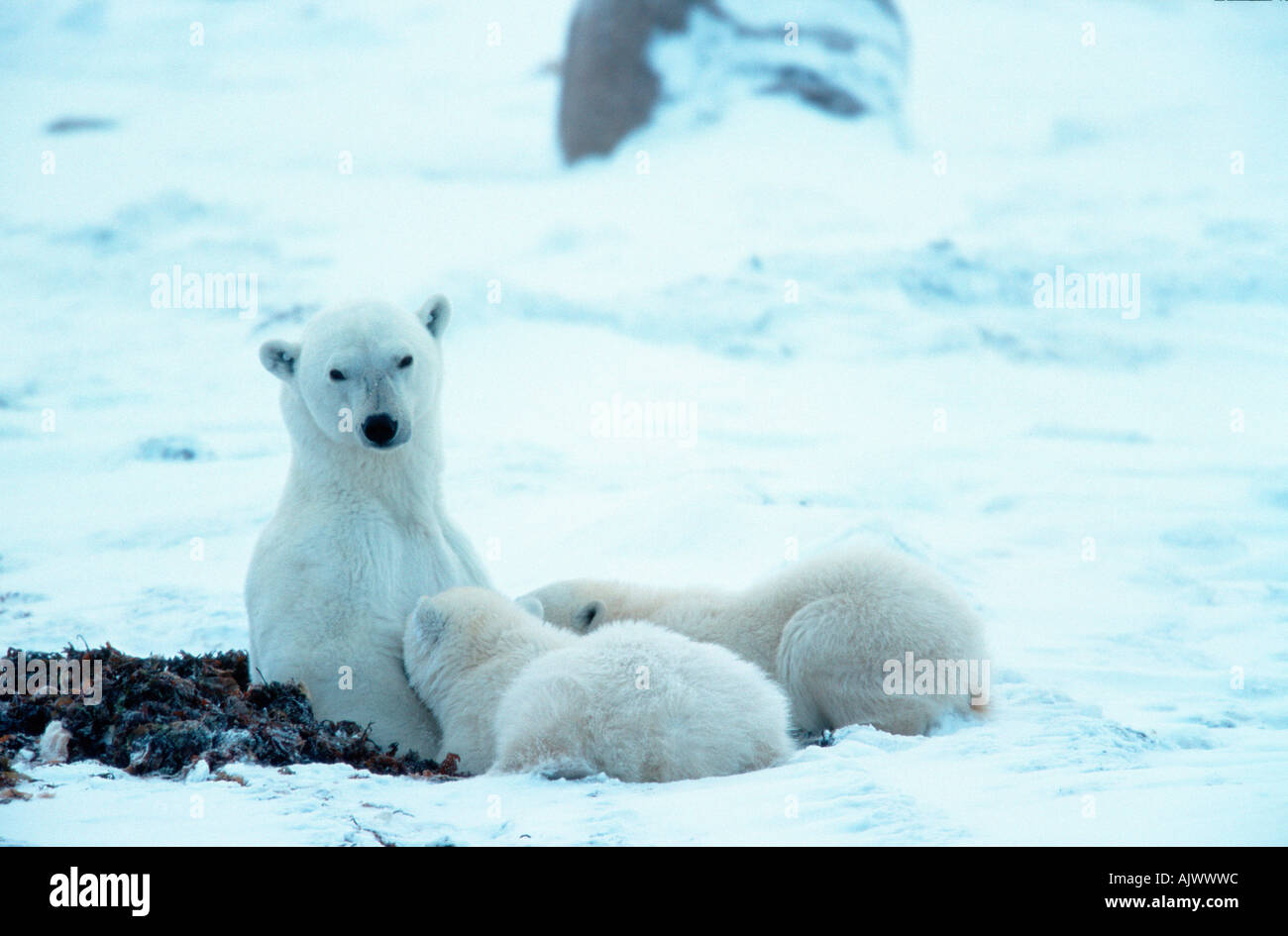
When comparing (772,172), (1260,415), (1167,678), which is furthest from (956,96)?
(1167,678)

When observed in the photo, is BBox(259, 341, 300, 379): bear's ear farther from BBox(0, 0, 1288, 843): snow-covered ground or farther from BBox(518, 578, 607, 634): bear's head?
BBox(0, 0, 1288, 843): snow-covered ground

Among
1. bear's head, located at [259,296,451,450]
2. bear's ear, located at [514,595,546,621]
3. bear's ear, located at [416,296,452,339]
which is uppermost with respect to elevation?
bear's ear, located at [416,296,452,339]

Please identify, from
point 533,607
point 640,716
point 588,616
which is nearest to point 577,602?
point 588,616

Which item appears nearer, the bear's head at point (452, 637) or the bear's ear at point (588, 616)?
the bear's head at point (452, 637)

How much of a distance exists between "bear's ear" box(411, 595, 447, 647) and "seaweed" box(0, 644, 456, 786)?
35 centimetres

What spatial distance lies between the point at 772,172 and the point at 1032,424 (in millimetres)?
5546

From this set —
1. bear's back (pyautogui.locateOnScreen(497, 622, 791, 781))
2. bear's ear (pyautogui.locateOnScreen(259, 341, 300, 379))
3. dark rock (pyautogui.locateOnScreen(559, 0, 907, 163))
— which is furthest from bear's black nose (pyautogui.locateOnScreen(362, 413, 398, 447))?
dark rock (pyautogui.locateOnScreen(559, 0, 907, 163))

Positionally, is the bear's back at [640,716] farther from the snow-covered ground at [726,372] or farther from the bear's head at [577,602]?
the bear's head at [577,602]

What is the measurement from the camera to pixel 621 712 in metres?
3.43

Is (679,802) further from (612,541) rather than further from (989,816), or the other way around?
(612,541)

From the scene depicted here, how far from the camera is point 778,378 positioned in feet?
31.3

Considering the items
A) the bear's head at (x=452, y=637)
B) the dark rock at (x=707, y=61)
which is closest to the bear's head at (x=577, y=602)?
the bear's head at (x=452, y=637)

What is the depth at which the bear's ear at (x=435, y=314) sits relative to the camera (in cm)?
449

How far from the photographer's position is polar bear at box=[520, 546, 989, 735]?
13.4 feet
